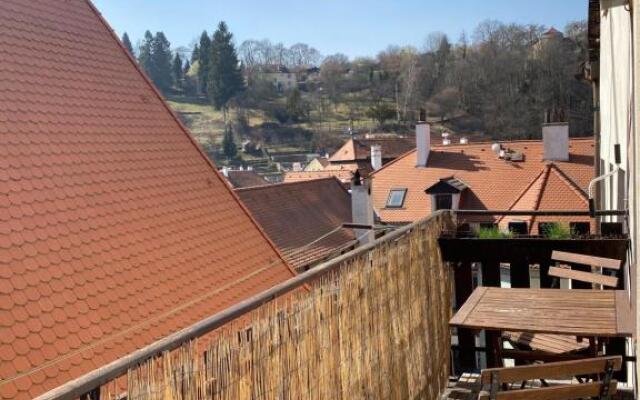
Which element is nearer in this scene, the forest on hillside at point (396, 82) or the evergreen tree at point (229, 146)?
the forest on hillside at point (396, 82)

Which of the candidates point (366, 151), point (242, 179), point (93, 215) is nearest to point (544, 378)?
point (93, 215)

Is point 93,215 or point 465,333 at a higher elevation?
point 93,215

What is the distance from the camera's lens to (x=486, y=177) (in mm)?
22188

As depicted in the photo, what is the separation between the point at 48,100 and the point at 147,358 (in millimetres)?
5173

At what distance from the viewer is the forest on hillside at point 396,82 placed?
5662 cm

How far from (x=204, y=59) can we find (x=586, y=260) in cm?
9124

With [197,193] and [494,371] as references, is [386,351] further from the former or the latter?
[197,193]

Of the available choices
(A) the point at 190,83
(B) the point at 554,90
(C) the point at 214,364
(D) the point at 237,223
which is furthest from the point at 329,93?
(C) the point at 214,364

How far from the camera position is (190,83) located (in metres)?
98.4

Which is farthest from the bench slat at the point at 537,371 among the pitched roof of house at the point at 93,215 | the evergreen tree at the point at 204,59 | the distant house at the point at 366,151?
the evergreen tree at the point at 204,59

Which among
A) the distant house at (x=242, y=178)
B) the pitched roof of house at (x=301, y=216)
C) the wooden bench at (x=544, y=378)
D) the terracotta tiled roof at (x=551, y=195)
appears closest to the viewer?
the wooden bench at (x=544, y=378)

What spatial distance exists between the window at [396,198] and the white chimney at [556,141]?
488 cm

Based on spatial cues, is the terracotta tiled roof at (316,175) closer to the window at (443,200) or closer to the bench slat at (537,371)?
the window at (443,200)

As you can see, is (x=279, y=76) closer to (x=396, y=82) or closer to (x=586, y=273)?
(x=396, y=82)
